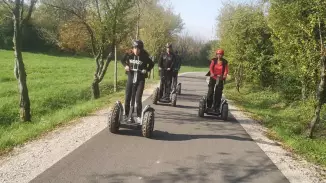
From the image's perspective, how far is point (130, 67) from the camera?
27.7 feet

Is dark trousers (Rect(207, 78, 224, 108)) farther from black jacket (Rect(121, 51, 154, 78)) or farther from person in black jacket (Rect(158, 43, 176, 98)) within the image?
black jacket (Rect(121, 51, 154, 78))

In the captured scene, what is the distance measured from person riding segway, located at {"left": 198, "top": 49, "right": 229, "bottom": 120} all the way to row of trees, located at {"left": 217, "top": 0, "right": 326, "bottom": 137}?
6.51ft

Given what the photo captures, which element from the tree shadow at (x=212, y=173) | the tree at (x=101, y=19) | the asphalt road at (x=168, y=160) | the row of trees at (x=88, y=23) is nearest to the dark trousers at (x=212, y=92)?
the asphalt road at (x=168, y=160)

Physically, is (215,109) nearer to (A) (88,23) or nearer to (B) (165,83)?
(B) (165,83)

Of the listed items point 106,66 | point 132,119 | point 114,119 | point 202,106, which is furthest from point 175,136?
point 106,66

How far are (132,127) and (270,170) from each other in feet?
10.3

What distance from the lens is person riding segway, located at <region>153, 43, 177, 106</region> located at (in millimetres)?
13664

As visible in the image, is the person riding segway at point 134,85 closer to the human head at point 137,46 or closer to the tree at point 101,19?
the human head at point 137,46

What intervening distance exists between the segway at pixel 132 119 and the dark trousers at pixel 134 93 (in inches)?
0.9

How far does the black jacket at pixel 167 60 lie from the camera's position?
45.0ft

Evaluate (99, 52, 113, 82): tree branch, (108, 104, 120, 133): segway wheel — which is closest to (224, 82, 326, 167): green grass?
(108, 104, 120, 133): segway wheel

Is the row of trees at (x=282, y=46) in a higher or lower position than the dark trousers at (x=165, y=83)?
higher

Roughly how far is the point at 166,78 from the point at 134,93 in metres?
5.71

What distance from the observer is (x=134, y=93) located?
8.48 meters
